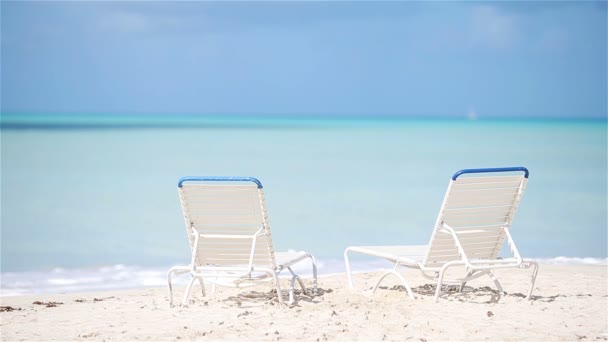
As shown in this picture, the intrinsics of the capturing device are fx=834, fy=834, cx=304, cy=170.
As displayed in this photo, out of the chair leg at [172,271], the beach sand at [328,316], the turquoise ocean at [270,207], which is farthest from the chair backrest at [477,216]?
the turquoise ocean at [270,207]

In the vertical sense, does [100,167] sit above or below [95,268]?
above

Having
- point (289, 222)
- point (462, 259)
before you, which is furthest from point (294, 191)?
point (462, 259)

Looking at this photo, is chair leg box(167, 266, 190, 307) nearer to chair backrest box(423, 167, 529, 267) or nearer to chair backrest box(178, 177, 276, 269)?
chair backrest box(178, 177, 276, 269)

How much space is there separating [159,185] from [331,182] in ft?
12.2

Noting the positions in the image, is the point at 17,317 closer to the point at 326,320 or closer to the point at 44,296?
the point at 44,296

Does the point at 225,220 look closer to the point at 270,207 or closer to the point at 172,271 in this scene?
the point at 172,271

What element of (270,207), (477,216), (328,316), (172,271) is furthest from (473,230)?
(270,207)

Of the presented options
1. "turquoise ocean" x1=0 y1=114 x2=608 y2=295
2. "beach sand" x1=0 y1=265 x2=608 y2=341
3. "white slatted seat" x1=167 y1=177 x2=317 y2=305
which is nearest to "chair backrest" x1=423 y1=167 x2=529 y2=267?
"beach sand" x1=0 y1=265 x2=608 y2=341

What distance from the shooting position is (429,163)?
24.0 metres

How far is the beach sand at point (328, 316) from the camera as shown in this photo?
4.98 m

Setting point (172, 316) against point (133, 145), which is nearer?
point (172, 316)

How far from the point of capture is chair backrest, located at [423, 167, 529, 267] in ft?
18.4

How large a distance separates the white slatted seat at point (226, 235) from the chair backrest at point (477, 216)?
1067 mm

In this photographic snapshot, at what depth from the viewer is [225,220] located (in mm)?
5648
